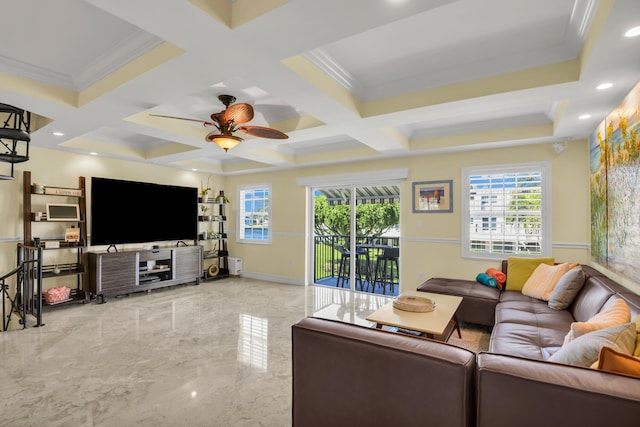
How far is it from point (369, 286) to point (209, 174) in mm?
4144

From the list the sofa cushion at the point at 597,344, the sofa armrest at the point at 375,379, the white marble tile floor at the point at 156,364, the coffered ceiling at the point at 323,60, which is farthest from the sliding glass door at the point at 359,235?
the sofa armrest at the point at 375,379

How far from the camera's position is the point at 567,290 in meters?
3.01

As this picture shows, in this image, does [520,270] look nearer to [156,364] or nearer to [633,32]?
[633,32]

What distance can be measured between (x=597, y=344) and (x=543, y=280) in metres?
2.46

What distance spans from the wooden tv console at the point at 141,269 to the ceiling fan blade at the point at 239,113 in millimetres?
3575

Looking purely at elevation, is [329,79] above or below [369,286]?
above

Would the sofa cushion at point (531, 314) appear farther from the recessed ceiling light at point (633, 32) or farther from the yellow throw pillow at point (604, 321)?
the recessed ceiling light at point (633, 32)

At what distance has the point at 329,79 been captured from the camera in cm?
277

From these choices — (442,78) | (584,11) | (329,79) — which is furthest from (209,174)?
(584,11)

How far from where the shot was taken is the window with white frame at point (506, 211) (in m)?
4.24

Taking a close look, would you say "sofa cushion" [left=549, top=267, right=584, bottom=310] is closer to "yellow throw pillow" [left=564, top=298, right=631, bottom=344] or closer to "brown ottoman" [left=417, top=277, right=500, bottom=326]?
"brown ottoman" [left=417, top=277, right=500, bottom=326]

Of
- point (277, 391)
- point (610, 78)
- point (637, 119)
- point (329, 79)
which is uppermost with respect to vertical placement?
point (329, 79)

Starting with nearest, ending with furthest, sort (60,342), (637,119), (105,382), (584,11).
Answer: (584,11), (637,119), (105,382), (60,342)

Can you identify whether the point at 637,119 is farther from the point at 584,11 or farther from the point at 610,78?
the point at 584,11
